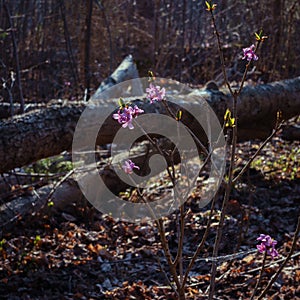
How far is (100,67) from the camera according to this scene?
30.2 feet

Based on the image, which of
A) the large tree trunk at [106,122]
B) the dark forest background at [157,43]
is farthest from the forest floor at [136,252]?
the dark forest background at [157,43]

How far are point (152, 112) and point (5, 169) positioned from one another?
1396mm

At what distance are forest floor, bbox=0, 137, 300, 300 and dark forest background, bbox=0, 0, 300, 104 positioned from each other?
122 inches

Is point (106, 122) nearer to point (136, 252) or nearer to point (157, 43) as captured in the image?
point (136, 252)

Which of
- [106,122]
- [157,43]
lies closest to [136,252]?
[106,122]

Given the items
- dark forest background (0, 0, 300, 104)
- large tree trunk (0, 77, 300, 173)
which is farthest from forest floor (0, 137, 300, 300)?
dark forest background (0, 0, 300, 104)

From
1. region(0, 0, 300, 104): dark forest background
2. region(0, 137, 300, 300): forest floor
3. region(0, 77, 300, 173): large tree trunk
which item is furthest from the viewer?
region(0, 0, 300, 104): dark forest background

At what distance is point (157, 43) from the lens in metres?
9.24

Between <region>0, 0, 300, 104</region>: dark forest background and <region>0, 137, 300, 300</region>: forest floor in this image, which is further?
<region>0, 0, 300, 104</region>: dark forest background

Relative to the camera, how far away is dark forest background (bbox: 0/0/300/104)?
776 centimetres

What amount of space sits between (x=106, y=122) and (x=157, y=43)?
201 inches

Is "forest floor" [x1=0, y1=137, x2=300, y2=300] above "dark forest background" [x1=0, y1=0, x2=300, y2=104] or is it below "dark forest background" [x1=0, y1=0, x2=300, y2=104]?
below

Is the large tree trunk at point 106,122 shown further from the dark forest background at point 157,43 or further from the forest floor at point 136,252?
the dark forest background at point 157,43

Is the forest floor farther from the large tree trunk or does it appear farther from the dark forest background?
the dark forest background
